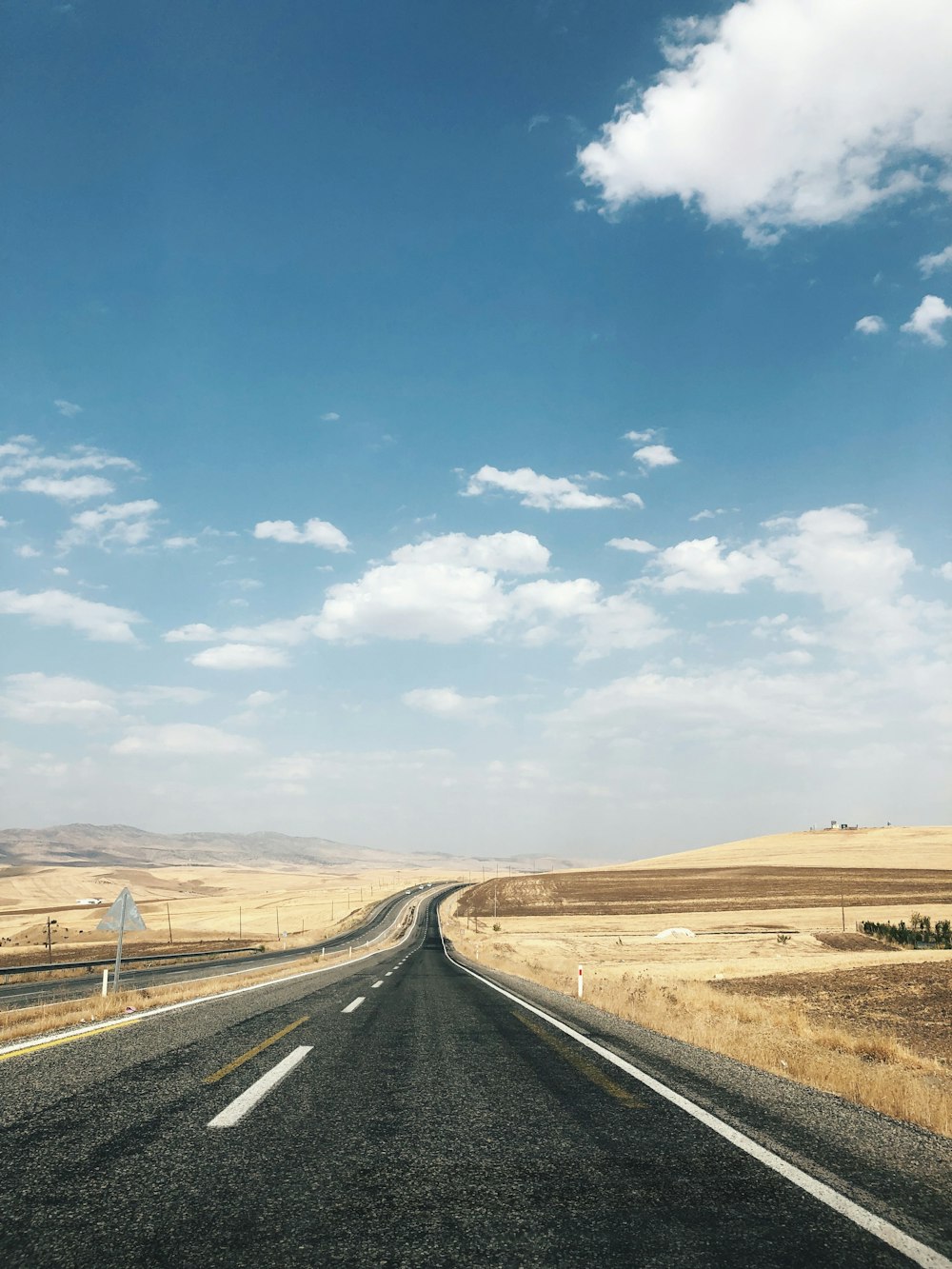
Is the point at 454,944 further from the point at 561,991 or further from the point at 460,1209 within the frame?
the point at 460,1209

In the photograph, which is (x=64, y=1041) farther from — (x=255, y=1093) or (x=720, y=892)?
(x=720, y=892)

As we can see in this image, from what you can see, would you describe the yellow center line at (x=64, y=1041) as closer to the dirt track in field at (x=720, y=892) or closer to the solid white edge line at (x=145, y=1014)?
the solid white edge line at (x=145, y=1014)

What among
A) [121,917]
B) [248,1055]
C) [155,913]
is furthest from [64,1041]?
[155,913]

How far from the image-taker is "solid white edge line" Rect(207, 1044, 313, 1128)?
5.95 m

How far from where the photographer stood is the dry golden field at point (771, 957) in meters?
11.6

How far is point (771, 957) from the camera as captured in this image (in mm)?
42188

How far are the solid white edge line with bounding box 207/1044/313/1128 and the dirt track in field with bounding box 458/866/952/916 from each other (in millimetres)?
77002

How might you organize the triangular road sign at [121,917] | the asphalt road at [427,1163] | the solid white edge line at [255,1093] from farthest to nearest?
the triangular road sign at [121,917], the solid white edge line at [255,1093], the asphalt road at [427,1163]

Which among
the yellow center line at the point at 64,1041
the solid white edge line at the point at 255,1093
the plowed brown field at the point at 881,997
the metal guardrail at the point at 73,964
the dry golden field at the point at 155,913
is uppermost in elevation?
the solid white edge line at the point at 255,1093

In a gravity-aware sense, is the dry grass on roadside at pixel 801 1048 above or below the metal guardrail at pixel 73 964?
above

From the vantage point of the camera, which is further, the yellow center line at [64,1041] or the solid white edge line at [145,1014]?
the solid white edge line at [145,1014]

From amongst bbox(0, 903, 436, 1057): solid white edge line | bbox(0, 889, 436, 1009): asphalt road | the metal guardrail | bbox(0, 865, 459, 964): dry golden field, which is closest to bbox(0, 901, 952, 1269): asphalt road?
bbox(0, 903, 436, 1057): solid white edge line

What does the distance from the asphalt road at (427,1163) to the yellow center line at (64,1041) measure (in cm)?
33

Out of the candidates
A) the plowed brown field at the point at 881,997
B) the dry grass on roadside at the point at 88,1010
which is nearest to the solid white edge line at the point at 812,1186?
the dry grass on roadside at the point at 88,1010
